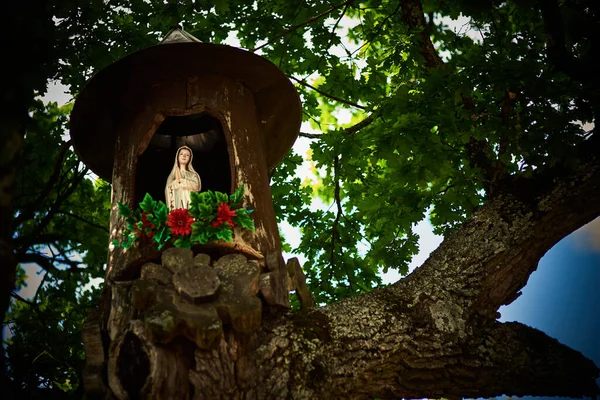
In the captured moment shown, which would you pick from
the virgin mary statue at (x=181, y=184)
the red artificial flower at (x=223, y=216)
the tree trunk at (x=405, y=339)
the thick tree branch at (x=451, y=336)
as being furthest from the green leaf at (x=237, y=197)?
the thick tree branch at (x=451, y=336)

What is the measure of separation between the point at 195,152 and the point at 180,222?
2371 mm

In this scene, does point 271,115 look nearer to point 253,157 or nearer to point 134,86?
point 253,157

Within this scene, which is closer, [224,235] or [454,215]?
[224,235]

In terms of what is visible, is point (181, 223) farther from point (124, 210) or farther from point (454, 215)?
point (454, 215)

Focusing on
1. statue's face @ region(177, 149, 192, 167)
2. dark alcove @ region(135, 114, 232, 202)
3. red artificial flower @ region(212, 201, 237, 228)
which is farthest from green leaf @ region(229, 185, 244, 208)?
dark alcove @ region(135, 114, 232, 202)

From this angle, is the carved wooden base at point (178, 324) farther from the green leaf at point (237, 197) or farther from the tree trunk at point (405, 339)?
the green leaf at point (237, 197)

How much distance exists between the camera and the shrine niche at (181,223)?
3223mm

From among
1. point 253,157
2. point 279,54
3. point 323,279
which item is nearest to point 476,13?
point 253,157

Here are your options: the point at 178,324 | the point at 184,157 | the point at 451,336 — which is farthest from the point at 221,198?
the point at 451,336

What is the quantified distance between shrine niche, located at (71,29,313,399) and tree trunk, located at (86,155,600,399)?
0.02 meters

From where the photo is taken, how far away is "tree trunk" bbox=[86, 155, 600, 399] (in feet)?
10.5

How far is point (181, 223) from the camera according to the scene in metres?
3.74

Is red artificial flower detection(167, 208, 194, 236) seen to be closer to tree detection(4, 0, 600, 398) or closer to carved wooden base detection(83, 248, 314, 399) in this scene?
carved wooden base detection(83, 248, 314, 399)

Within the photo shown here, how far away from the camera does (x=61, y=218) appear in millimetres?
7672
